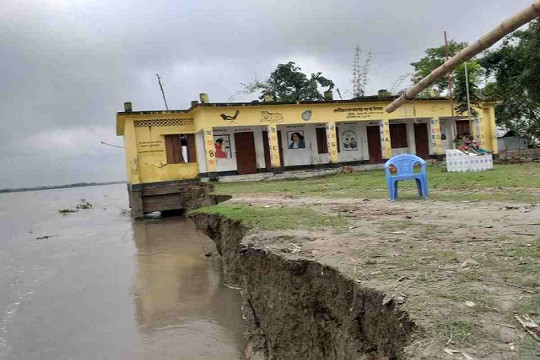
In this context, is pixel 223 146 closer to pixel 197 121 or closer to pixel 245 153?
pixel 245 153

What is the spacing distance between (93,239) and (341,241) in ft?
49.3

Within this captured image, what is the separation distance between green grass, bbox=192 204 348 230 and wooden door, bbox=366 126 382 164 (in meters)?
17.3

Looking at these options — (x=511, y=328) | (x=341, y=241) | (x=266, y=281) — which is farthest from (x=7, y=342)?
(x=511, y=328)

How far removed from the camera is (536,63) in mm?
21859

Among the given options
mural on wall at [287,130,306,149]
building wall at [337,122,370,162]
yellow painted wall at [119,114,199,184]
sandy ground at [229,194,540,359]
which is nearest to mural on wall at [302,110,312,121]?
mural on wall at [287,130,306,149]

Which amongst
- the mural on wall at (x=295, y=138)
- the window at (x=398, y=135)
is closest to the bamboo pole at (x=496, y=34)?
the mural on wall at (x=295, y=138)

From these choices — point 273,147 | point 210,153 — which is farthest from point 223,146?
point 273,147

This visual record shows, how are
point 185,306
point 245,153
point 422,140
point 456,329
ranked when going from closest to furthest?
point 456,329
point 185,306
point 245,153
point 422,140

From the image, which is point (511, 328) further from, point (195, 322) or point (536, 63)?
point (536, 63)

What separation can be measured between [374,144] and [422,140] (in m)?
3.14

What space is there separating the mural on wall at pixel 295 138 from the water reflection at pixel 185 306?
11.2 meters

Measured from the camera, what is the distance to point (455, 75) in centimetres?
1850

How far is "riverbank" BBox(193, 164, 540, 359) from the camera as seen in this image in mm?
2309

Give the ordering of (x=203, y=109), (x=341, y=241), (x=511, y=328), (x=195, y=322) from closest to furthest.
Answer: (x=511, y=328) < (x=341, y=241) < (x=195, y=322) < (x=203, y=109)
